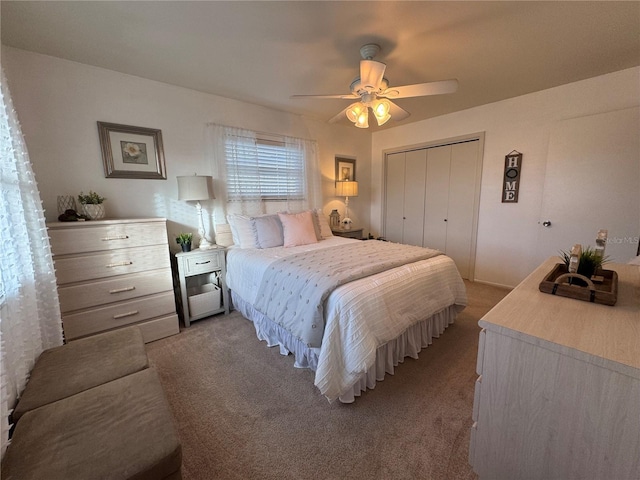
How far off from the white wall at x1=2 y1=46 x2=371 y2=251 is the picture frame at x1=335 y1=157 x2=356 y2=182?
4.54 ft

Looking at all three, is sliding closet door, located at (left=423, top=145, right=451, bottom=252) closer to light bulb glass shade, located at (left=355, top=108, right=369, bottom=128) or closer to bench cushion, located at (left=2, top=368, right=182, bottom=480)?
light bulb glass shade, located at (left=355, top=108, right=369, bottom=128)

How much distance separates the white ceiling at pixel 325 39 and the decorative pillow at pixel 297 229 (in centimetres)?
142

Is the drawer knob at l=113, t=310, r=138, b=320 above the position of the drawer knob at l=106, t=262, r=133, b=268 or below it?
below

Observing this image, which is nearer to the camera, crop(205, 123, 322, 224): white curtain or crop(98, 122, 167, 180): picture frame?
crop(98, 122, 167, 180): picture frame

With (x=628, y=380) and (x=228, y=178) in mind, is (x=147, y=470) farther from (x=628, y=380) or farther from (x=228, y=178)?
(x=228, y=178)

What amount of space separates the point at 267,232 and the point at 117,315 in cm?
153

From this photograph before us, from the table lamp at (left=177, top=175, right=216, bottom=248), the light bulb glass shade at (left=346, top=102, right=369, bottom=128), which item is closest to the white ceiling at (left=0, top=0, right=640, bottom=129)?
the light bulb glass shade at (left=346, top=102, right=369, bottom=128)

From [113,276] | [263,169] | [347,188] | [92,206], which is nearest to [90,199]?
[92,206]

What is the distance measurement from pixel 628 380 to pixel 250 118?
11.9ft

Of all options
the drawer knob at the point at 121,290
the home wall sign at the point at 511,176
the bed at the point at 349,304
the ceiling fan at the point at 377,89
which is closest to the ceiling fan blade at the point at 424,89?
the ceiling fan at the point at 377,89

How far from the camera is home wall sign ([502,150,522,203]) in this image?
3.16 meters

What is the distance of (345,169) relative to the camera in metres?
Answer: 4.38

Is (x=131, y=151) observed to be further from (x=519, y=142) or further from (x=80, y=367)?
(x=519, y=142)

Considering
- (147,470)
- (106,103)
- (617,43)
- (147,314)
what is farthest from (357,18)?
(147,314)
